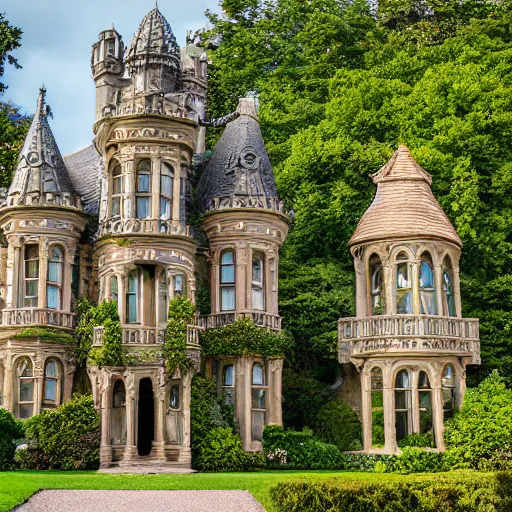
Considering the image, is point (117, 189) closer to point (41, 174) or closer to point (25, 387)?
point (41, 174)

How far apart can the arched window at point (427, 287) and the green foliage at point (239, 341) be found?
5401mm

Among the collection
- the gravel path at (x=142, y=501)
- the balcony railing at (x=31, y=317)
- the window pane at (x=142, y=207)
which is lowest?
the gravel path at (x=142, y=501)

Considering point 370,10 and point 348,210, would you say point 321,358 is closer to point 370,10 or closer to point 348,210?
point 348,210

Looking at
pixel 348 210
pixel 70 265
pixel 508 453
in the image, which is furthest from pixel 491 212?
pixel 70 265

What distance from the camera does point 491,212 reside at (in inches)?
1722

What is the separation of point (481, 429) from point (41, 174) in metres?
17.5

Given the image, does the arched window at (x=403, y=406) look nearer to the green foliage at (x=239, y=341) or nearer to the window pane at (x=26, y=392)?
the green foliage at (x=239, y=341)

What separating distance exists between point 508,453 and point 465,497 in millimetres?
11710

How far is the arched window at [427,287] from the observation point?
1499 inches

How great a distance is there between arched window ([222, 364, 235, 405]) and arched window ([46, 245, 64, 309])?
6.26m

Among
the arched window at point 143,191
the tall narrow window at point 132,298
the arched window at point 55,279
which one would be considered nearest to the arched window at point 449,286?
the arched window at point 143,191

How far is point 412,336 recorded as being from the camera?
1457 inches

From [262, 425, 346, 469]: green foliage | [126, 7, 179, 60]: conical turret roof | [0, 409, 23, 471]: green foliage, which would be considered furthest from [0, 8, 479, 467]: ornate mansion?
[0, 409, 23, 471]: green foliage

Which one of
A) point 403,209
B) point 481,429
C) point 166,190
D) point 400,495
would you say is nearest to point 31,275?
point 166,190
